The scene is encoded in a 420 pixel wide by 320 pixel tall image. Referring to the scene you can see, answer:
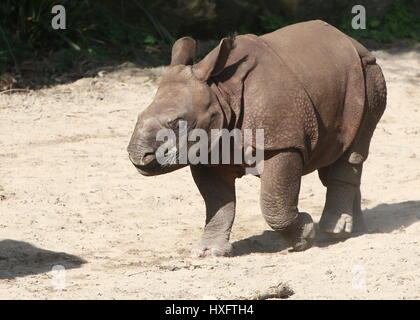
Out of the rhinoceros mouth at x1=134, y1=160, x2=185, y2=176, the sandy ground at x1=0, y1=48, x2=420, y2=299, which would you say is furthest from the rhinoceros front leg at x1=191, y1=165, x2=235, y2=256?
the rhinoceros mouth at x1=134, y1=160, x2=185, y2=176

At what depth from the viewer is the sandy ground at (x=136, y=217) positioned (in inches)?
249

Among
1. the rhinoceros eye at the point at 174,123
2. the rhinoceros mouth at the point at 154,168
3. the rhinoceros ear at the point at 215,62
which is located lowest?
the rhinoceros mouth at the point at 154,168

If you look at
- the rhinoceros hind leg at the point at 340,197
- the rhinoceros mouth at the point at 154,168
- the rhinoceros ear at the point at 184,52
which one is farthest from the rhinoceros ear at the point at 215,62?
the rhinoceros hind leg at the point at 340,197

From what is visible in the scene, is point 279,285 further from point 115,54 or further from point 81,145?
point 115,54

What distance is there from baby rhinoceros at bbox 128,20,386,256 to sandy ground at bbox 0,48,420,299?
0.35 meters

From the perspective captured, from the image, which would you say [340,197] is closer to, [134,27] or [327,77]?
[327,77]

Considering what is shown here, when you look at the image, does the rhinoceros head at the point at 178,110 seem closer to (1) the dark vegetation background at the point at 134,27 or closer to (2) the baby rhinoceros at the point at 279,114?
(2) the baby rhinoceros at the point at 279,114

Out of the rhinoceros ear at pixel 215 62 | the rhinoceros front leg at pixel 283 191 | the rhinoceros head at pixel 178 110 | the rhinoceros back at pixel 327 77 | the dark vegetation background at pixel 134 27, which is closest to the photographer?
the rhinoceros head at pixel 178 110

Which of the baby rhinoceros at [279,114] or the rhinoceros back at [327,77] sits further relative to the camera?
the rhinoceros back at [327,77]

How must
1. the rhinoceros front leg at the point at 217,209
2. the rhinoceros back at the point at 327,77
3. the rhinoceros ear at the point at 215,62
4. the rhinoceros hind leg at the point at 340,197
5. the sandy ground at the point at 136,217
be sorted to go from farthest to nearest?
the rhinoceros hind leg at the point at 340,197 < the rhinoceros front leg at the point at 217,209 < the rhinoceros back at the point at 327,77 < the rhinoceros ear at the point at 215,62 < the sandy ground at the point at 136,217

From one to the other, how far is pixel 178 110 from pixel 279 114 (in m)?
0.66

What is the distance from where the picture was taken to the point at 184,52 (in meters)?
6.81

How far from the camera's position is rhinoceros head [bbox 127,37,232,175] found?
648 centimetres

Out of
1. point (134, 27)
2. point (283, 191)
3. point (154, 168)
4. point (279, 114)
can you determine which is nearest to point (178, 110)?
point (154, 168)
